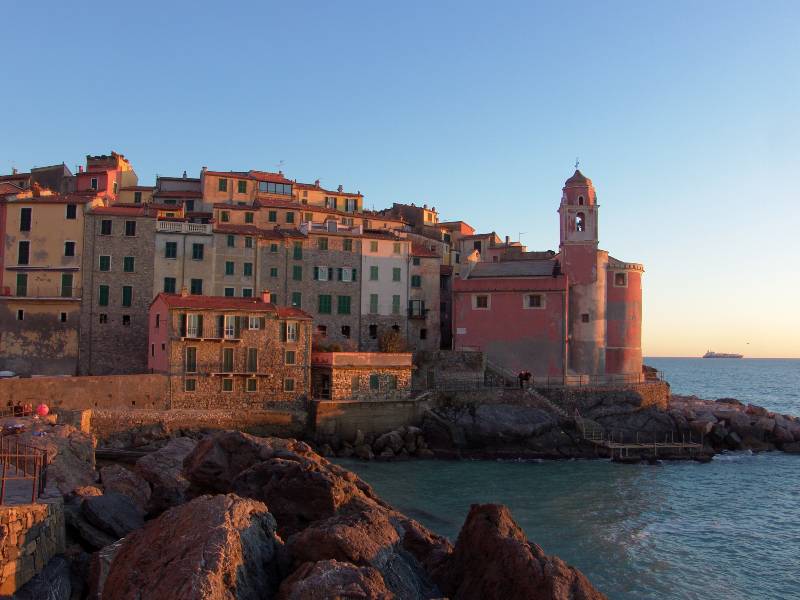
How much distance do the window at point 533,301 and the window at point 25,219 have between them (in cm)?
3309

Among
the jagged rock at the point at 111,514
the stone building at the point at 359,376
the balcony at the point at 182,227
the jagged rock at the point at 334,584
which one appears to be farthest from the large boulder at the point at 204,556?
the balcony at the point at 182,227

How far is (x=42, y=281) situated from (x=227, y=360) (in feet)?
46.9

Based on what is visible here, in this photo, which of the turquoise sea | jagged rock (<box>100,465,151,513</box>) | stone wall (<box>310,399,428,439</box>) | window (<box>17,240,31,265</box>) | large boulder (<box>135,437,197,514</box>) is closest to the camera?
large boulder (<box>135,437,197,514</box>)

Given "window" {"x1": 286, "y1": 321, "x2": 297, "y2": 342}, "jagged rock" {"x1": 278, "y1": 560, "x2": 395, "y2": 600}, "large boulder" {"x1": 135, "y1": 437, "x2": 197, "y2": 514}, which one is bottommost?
"large boulder" {"x1": 135, "y1": 437, "x2": 197, "y2": 514}

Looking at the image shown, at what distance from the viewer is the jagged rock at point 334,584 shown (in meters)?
10.2

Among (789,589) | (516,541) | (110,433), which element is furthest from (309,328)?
(516,541)

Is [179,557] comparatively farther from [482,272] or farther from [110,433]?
[482,272]

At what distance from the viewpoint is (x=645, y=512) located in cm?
3062

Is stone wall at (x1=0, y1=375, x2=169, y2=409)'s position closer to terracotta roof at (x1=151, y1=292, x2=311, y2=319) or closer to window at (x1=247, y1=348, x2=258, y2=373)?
terracotta roof at (x1=151, y1=292, x2=311, y2=319)

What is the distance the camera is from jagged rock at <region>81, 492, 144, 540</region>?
1691 centimetres

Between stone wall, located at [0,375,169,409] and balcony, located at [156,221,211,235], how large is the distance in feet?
40.3

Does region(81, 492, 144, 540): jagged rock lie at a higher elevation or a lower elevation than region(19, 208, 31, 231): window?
lower

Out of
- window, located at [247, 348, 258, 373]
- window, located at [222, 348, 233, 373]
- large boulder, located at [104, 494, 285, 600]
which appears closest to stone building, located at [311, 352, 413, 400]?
window, located at [247, 348, 258, 373]

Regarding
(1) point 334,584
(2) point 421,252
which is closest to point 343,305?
(2) point 421,252
